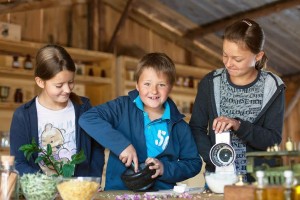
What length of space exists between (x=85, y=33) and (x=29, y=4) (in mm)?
838

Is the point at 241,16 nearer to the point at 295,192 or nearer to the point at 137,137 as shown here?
the point at 137,137

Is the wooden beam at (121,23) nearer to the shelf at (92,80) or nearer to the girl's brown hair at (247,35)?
the shelf at (92,80)

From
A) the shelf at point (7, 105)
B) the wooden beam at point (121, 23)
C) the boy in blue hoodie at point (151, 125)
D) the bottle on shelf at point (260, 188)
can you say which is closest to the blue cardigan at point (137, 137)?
the boy in blue hoodie at point (151, 125)

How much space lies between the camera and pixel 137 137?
1851 millimetres

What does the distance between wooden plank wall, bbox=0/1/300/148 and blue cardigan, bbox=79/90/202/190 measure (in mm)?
3714

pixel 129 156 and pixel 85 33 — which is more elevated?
pixel 85 33

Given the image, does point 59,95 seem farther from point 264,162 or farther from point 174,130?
point 264,162

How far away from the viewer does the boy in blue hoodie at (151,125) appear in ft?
6.02

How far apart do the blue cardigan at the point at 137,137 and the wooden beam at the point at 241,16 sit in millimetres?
3607

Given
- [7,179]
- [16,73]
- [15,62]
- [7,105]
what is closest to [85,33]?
[15,62]

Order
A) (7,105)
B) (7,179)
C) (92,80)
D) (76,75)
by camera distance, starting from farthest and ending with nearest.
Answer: (92,80) < (76,75) < (7,105) < (7,179)

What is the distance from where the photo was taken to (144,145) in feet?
6.06

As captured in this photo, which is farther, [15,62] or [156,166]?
[15,62]

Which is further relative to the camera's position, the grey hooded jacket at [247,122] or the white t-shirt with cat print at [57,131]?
the white t-shirt with cat print at [57,131]
